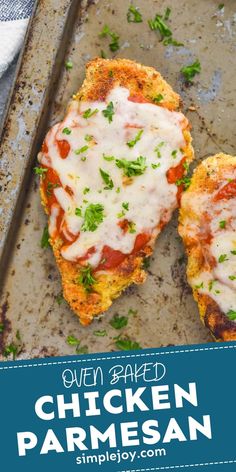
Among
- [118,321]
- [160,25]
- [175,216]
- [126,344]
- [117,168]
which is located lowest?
[126,344]

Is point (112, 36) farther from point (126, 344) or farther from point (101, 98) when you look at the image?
point (126, 344)

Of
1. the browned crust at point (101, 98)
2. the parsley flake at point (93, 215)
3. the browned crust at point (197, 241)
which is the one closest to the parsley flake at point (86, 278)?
the browned crust at point (101, 98)

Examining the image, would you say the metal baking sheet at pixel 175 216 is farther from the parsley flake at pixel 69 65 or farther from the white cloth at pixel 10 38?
the white cloth at pixel 10 38

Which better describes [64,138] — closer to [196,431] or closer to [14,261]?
[14,261]

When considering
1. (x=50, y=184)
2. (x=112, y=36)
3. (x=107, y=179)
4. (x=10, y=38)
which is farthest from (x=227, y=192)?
(x=10, y=38)

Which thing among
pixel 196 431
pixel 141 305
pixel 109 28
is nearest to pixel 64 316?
pixel 141 305

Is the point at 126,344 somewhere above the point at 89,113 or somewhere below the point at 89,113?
below

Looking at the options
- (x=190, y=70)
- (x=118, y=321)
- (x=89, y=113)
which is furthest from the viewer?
(x=118, y=321)
